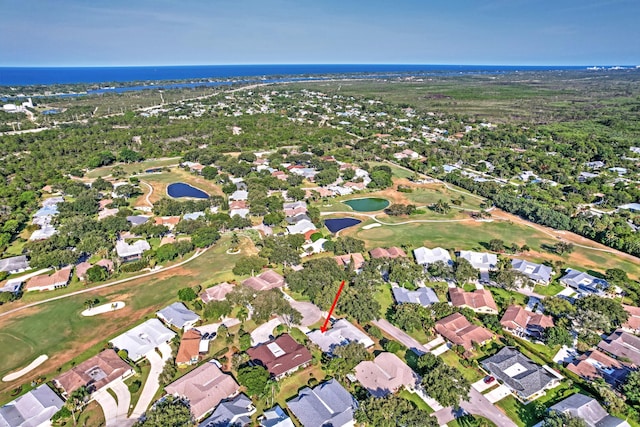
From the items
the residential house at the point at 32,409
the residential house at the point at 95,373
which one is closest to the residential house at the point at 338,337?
the residential house at the point at 95,373

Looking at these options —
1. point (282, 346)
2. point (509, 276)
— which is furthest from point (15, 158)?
point (509, 276)

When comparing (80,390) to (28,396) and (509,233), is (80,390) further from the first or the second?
(509,233)

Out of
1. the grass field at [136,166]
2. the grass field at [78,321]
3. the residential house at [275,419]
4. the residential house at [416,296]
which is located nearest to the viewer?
the residential house at [275,419]

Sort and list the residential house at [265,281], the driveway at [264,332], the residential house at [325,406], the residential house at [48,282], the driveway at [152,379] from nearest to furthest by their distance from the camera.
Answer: the residential house at [325,406] < the driveway at [152,379] < the driveway at [264,332] < the residential house at [265,281] < the residential house at [48,282]

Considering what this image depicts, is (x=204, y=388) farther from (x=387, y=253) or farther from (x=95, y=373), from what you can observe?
(x=387, y=253)

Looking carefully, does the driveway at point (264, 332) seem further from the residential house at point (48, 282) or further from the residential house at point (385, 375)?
the residential house at point (48, 282)

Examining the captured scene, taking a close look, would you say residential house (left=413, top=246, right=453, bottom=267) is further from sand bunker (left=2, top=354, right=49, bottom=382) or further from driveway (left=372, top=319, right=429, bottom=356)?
sand bunker (left=2, top=354, right=49, bottom=382)

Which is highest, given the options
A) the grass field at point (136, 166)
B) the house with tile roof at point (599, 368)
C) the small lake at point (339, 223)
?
the grass field at point (136, 166)

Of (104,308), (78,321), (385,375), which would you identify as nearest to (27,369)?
(78,321)
